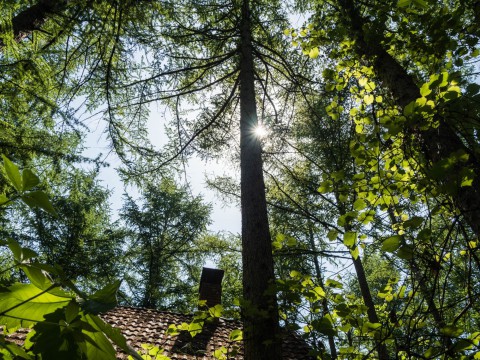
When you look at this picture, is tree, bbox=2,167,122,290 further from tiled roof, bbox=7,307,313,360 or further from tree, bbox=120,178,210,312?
tiled roof, bbox=7,307,313,360

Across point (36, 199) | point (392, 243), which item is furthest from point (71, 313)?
point (392, 243)

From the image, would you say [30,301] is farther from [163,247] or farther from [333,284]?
[163,247]

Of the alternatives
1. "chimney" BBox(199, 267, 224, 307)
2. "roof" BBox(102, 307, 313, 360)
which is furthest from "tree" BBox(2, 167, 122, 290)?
"chimney" BBox(199, 267, 224, 307)

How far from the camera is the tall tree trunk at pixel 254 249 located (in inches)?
95.7

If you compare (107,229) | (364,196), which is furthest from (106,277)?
(364,196)

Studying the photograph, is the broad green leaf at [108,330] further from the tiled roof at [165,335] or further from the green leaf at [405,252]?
the tiled roof at [165,335]

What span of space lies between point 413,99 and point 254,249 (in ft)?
6.80

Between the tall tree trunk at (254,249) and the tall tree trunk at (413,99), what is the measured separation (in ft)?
4.80

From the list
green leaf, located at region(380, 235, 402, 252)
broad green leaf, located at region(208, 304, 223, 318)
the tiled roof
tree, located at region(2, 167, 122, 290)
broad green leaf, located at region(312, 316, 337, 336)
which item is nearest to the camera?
green leaf, located at region(380, 235, 402, 252)

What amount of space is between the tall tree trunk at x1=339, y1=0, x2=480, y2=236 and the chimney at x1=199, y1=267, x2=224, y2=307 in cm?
618

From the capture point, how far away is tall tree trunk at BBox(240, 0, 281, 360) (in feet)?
7.98

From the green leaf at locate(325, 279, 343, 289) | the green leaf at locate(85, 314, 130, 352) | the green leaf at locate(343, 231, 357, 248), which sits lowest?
the green leaf at locate(85, 314, 130, 352)

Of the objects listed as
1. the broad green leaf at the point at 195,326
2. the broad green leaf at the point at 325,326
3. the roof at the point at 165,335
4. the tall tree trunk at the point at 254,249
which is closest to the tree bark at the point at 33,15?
the tall tree trunk at the point at 254,249

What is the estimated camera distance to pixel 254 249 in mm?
3203
